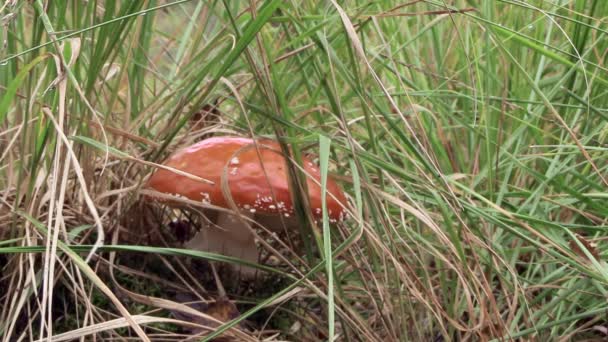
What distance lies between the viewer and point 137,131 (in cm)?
174

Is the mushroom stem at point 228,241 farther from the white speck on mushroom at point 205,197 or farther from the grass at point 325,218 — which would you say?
the white speck on mushroom at point 205,197

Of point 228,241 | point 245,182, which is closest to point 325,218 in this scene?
point 245,182

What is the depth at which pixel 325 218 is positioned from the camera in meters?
1.13

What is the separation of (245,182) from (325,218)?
0.35 metres

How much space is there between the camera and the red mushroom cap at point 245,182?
1.45 meters

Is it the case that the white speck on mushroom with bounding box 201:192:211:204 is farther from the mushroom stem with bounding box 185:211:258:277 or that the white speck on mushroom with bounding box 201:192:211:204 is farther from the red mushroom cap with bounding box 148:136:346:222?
the mushroom stem with bounding box 185:211:258:277

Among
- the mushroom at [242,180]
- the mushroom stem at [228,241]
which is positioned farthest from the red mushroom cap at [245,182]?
the mushroom stem at [228,241]

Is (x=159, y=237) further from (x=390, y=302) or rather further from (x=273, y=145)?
(x=390, y=302)

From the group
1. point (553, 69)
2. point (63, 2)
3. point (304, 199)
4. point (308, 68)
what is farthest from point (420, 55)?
point (63, 2)

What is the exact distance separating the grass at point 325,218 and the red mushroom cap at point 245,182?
0.14 ft

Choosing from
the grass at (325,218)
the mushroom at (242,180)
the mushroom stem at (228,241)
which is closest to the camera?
the grass at (325,218)

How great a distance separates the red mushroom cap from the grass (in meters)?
0.04

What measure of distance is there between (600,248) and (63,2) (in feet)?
3.51

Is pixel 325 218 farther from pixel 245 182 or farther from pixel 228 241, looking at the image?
pixel 228 241
